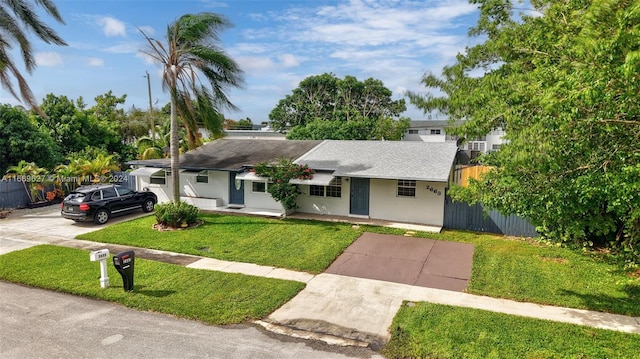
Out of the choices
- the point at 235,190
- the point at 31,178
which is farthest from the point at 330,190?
the point at 31,178

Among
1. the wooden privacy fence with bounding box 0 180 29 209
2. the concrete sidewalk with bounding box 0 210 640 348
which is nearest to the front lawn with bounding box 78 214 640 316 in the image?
the concrete sidewalk with bounding box 0 210 640 348

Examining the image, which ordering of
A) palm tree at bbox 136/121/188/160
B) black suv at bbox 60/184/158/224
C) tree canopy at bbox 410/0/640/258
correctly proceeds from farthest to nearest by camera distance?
palm tree at bbox 136/121/188/160
black suv at bbox 60/184/158/224
tree canopy at bbox 410/0/640/258

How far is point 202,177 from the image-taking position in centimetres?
2064

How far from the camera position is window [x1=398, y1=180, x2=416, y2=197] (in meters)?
16.8

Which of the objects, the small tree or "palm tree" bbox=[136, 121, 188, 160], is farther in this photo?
"palm tree" bbox=[136, 121, 188, 160]

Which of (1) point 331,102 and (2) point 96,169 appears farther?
(1) point 331,102

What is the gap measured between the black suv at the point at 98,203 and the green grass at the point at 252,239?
0.96 m

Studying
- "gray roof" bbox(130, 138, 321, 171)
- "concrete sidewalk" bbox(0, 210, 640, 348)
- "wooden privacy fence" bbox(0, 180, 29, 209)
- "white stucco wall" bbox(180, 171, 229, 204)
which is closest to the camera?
"concrete sidewalk" bbox(0, 210, 640, 348)

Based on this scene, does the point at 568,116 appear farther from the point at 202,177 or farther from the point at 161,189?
the point at 161,189

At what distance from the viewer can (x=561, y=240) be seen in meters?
13.4

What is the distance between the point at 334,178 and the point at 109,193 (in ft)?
32.5

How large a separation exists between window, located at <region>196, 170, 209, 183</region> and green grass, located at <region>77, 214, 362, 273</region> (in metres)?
3.71

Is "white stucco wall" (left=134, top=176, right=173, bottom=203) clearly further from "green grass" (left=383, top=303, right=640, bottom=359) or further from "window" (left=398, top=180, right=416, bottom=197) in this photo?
"green grass" (left=383, top=303, right=640, bottom=359)

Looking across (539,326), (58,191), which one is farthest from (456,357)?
(58,191)
